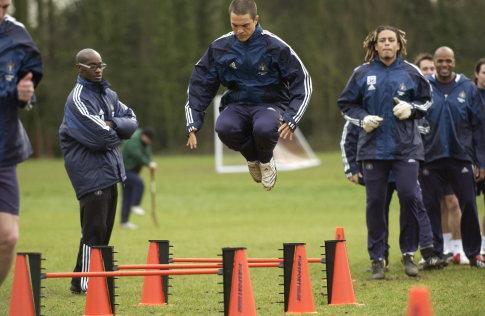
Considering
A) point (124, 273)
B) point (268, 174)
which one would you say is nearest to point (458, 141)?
point (268, 174)

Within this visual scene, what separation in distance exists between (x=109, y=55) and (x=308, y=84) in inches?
1654

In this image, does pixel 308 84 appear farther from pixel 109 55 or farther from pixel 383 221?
pixel 109 55

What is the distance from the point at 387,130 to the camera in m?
6.83

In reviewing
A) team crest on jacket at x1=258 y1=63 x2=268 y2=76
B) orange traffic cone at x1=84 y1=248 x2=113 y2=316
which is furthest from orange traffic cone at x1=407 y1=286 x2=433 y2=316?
team crest on jacket at x1=258 y1=63 x2=268 y2=76

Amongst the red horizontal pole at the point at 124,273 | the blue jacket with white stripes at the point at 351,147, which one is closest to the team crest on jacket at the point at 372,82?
the blue jacket with white stripes at the point at 351,147

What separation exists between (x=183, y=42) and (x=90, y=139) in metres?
41.1

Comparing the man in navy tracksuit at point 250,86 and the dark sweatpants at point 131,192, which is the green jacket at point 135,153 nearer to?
the dark sweatpants at point 131,192

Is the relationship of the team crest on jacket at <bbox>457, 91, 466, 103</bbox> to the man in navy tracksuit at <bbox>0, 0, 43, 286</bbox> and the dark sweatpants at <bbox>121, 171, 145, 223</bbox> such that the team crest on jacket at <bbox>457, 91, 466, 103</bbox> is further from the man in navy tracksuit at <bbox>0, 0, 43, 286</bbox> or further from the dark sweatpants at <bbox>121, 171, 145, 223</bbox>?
the dark sweatpants at <bbox>121, 171, 145, 223</bbox>

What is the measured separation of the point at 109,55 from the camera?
4638 cm

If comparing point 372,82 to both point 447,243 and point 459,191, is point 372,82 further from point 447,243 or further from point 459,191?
point 447,243

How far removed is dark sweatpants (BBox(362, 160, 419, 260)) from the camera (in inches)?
271

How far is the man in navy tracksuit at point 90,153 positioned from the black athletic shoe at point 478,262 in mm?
4391

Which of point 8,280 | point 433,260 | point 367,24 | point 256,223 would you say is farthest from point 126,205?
point 367,24

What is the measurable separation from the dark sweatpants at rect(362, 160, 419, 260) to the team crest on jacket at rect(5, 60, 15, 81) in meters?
4.01
